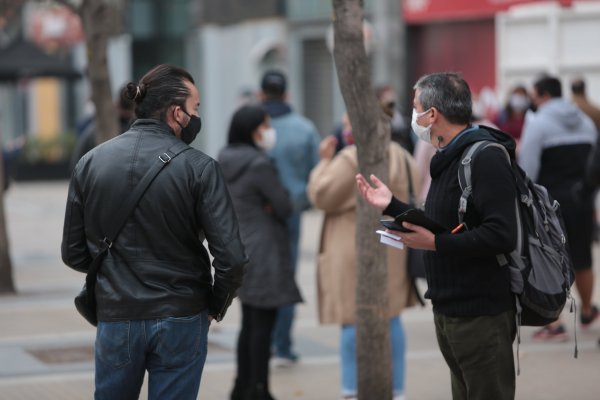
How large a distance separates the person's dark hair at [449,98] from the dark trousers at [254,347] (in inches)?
114

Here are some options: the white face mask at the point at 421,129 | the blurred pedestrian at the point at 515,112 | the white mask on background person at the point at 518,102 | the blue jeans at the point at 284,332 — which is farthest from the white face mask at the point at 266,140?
the white mask on background person at the point at 518,102

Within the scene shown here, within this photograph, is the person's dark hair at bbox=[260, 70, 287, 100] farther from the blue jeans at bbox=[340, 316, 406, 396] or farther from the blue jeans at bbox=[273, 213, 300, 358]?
the blue jeans at bbox=[340, 316, 406, 396]

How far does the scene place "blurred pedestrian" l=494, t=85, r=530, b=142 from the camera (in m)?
15.0

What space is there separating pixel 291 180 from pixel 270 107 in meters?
0.56

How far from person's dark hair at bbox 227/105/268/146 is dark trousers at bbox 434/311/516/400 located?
2.81 meters

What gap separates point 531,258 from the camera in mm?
4578

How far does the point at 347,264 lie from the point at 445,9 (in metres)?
15.0

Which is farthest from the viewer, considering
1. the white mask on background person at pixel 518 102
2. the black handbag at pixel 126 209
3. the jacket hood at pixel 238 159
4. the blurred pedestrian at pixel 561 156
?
the white mask on background person at pixel 518 102

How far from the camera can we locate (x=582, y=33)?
59.5 feet

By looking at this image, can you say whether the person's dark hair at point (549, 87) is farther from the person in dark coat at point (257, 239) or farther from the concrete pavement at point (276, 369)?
the person in dark coat at point (257, 239)

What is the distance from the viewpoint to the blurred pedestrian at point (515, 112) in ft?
49.3

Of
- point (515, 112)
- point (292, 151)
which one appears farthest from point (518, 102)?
point (292, 151)

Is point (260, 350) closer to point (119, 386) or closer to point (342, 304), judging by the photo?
point (342, 304)

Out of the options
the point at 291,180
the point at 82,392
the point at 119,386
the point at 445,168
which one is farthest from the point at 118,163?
the point at 291,180
